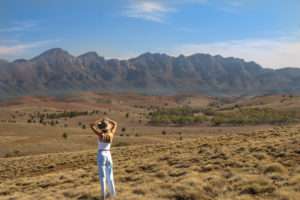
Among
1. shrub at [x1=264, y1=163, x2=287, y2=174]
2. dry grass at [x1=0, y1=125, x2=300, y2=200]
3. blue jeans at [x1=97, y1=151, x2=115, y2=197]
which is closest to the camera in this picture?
blue jeans at [x1=97, y1=151, x2=115, y2=197]

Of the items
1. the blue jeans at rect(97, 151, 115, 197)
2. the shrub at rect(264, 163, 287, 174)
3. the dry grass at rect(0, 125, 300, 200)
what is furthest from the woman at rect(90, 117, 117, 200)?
the shrub at rect(264, 163, 287, 174)

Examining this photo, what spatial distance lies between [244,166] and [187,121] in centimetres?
5387

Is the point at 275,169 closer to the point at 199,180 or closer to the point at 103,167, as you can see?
the point at 199,180

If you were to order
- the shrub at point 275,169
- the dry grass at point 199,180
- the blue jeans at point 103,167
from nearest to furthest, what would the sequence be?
1. the blue jeans at point 103,167
2. the dry grass at point 199,180
3. the shrub at point 275,169

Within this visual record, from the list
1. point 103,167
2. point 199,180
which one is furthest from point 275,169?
point 103,167

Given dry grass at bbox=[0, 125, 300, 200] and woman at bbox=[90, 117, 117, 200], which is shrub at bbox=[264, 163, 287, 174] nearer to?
dry grass at bbox=[0, 125, 300, 200]

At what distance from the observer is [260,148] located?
14.5 metres

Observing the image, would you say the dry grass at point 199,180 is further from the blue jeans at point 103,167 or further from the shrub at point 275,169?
the blue jeans at point 103,167

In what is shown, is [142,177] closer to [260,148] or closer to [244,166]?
[244,166]

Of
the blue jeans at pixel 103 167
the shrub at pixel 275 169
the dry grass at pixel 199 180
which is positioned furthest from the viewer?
the shrub at pixel 275 169

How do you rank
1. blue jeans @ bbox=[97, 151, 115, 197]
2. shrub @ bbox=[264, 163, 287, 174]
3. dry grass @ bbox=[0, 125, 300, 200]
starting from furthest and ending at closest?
1. shrub @ bbox=[264, 163, 287, 174]
2. dry grass @ bbox=[0, 125, 300, 200]
3. blue jeans @ bbox=[97, 151, 115, 197]

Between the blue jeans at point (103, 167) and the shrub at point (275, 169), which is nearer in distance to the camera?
the blue jeans at point (103, 167)

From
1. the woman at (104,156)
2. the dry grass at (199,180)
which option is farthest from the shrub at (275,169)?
the woman at (104,156)

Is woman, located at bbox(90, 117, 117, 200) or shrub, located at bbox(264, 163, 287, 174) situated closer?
woman, located at bbox(90, 117, 117, 200)
